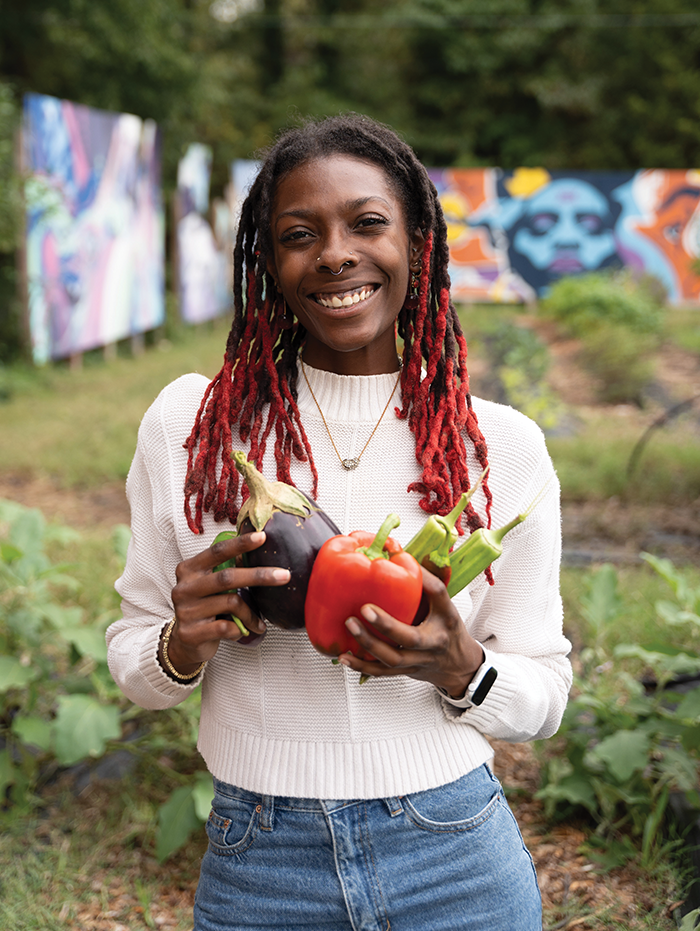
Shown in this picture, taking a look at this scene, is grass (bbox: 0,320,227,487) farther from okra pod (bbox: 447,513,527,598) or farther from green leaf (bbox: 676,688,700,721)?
okra pod (bbox: 447,513,527,598)

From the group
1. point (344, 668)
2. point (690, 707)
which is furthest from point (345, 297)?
point (690, 707)

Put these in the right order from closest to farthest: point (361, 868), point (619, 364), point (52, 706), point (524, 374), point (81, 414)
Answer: point (361, 868) → point (52, 706) → point (81, 414) → point (524, 374) → point (619, 364)

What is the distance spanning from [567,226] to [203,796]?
19284 millimetres

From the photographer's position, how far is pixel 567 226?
66.3ft

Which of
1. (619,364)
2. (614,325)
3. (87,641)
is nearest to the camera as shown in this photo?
(87,641)

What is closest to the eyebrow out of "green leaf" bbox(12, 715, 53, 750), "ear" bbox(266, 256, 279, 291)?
"ear" bbox(266, 256, 279, 291)

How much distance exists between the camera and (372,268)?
164cm

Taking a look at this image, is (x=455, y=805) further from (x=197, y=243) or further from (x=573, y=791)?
(x=197, y=243)

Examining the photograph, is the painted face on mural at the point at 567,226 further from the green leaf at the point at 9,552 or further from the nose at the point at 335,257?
the nose at the point at 335,257

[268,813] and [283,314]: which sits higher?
[283,314]

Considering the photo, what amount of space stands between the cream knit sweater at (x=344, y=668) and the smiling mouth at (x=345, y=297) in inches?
6.5

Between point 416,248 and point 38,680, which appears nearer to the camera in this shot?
point 416,248

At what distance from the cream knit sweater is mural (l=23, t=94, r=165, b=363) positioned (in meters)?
8.52

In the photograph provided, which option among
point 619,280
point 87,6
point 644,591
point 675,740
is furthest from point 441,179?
point 675,740
